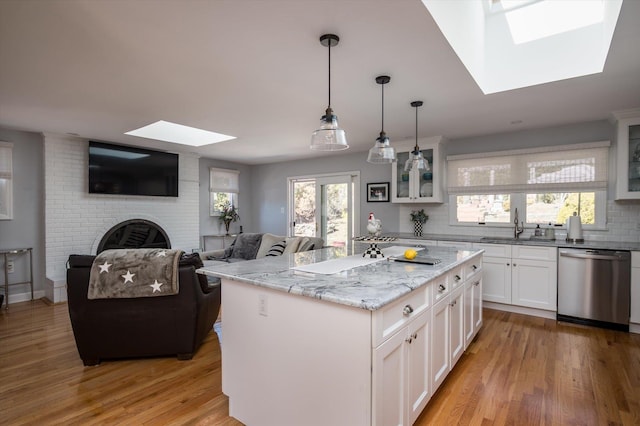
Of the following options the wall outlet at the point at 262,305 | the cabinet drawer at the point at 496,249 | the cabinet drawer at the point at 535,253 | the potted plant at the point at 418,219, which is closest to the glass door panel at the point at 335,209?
the potted plant at the point at 418,219

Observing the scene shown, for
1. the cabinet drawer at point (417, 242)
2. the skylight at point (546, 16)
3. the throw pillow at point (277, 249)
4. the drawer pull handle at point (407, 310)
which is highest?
the skylight at point (546, 16)

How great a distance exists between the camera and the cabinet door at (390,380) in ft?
4.57

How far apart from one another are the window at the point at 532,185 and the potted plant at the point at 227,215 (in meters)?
4.29

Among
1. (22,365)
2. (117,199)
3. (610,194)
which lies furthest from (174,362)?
(610,194)

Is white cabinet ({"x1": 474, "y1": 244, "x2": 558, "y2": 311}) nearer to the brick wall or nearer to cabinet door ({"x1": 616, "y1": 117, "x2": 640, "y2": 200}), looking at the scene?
cabinet door ({"x1": 616, "y1": 117, "x2": 640, "y2": 200})

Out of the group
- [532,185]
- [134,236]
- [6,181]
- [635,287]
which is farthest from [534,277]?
[6,181]

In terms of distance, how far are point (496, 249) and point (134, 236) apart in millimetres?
5465

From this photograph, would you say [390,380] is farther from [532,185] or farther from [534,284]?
[532,185]

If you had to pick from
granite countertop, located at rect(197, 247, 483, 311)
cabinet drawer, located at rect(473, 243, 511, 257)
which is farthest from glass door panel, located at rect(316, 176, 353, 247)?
granite countertop, located at rect(197, 247, 483, 311)

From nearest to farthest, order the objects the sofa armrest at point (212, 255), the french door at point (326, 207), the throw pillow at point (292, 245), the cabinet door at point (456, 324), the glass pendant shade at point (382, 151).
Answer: the cabinet door at point (456, 324) < the glass pendant shade at point (382, 151) < the throw pillow at point (292, 245) < the sofa armrest at point (212, 255) < the french door at point (326, 207)

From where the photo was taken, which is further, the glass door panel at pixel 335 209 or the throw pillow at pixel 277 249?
the glass door panel at pixel 335 209

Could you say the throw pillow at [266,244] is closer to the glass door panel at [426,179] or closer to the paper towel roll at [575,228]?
the glass door panel at [426,179]

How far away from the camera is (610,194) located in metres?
3.88

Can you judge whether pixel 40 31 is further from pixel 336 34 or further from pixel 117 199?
pixel 117 199
